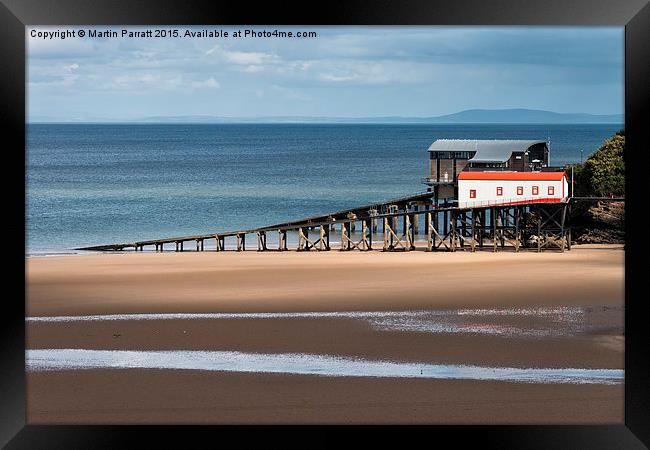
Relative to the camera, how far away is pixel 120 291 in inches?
882

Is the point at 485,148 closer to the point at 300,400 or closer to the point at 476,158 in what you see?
the point at 476,158

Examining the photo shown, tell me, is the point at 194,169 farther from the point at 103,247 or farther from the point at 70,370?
the point at 70,370

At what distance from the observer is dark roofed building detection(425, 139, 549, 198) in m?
41.7

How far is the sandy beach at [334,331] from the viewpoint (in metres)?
10.9

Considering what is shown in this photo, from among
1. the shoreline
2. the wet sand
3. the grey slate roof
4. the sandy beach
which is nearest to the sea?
the grey slate roof

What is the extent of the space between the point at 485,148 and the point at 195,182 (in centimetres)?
4112

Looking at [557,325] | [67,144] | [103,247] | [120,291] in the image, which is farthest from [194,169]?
[557,325]

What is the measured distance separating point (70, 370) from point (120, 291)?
949 centimetres

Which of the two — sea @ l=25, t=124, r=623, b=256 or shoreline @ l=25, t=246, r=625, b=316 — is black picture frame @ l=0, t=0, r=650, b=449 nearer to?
shoreline @ l=25, t=246, r=625, b=316

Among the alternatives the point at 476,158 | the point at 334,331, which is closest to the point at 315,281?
the point at 334,331

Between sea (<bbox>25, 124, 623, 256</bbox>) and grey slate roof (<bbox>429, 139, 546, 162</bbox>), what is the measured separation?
6182 mm

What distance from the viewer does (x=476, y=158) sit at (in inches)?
1645
